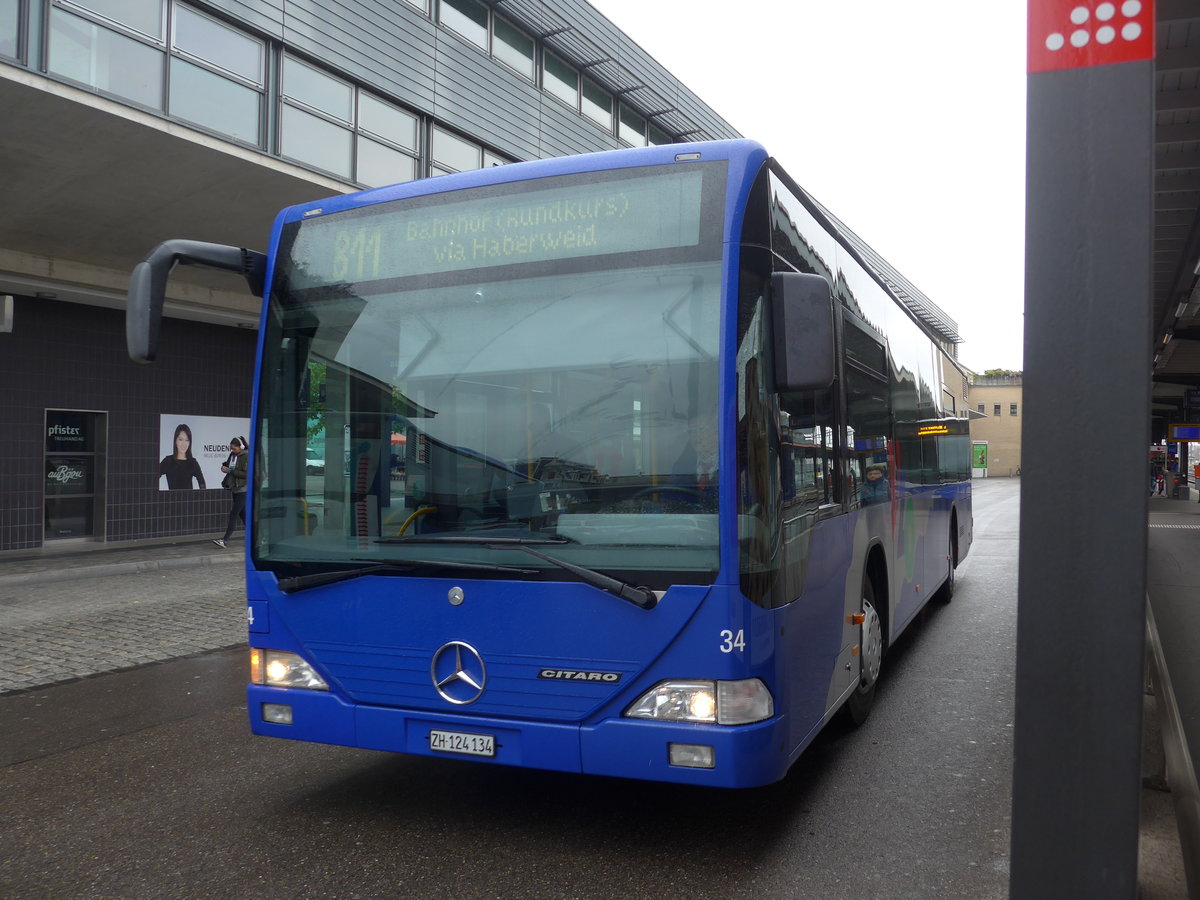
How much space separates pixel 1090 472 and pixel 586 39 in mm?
21586

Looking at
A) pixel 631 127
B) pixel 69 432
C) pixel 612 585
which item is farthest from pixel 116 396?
pixel 612 585

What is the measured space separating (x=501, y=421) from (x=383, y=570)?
2.64ft

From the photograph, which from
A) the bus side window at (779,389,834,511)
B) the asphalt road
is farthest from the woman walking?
the bus side window at (779,389,834,511)

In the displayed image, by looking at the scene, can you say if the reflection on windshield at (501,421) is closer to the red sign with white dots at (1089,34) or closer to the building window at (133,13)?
the red sign with white dots at (1089,34)

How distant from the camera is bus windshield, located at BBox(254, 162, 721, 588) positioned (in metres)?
3.79

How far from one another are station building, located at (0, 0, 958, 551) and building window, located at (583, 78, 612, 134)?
0.89m

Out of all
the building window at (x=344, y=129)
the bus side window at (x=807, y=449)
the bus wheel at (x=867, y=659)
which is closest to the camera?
the bus side window at (x=807, y=449)

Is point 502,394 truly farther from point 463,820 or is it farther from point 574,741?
point 463,820

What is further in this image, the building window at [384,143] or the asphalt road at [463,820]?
the building window at [384,143]

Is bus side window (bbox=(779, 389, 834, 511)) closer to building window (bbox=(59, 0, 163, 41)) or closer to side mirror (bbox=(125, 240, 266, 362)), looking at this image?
side mirror (bbox=(125, 240, 266, 362))

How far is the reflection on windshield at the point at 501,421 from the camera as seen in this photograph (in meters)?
3.78

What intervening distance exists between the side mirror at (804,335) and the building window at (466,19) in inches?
637

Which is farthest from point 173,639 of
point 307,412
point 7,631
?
point 307,412

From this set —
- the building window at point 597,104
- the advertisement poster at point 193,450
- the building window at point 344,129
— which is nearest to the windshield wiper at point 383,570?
the building window at point 344,129
